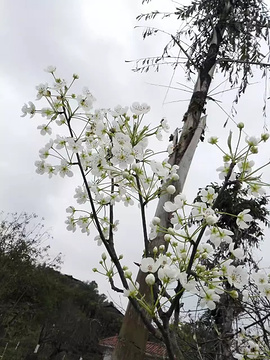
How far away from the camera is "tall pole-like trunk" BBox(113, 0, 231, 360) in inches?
47.9

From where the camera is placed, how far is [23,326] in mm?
14336

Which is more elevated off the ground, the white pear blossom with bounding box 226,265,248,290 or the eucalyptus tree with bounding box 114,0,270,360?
the eucalyptus tree with bounding box 114,0,270,360

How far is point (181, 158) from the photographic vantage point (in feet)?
5.59

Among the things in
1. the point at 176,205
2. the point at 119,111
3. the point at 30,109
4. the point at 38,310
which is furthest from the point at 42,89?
the point at 38,310

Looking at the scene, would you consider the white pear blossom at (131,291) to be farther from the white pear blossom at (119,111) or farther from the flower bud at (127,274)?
the white pear blossom at (119,111)

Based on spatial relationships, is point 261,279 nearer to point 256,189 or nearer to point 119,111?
point 256,189

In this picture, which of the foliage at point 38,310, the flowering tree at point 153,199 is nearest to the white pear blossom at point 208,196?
the flowering tree at point 153,199

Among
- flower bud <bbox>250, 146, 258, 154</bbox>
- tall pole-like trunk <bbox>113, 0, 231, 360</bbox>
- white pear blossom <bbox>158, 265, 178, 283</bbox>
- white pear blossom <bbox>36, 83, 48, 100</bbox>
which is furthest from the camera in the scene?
tall pole-like trunk <bbox>113, 0, 231, 360</bbox>

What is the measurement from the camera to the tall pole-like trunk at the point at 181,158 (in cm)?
122

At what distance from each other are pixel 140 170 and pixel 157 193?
8cm

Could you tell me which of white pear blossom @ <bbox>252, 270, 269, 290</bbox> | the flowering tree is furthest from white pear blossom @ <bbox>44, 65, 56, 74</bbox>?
white pear blossom @ <bbox>252, 270, 269, 290</bbox>

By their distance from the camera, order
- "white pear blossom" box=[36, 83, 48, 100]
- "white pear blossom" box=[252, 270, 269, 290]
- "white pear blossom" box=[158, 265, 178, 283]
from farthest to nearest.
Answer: "white pear blossom" box=[36, 83, 48, 100] → "white pear blossom" box=[252, 270, 269, 290] → "white pear blossom" box=[158, 265, 178, 283]

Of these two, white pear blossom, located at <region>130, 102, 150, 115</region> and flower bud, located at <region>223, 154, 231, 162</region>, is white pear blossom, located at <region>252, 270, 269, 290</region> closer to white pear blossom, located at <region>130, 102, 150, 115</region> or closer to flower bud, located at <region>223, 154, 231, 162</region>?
flower bud, located at <region>223, 154, 231, 162</region>

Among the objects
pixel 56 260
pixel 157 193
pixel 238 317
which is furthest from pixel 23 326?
pixel 157 193
